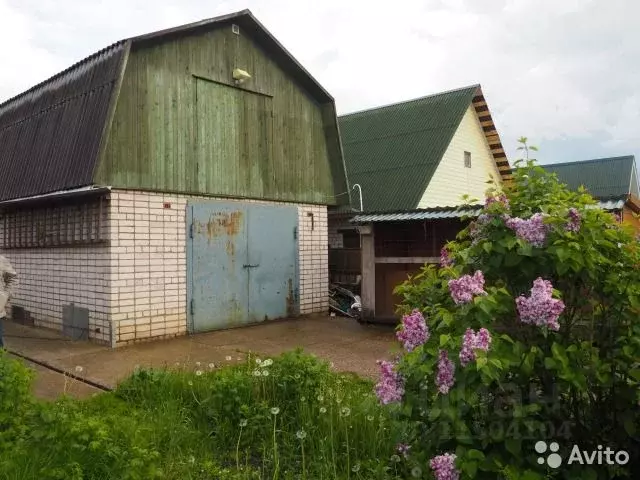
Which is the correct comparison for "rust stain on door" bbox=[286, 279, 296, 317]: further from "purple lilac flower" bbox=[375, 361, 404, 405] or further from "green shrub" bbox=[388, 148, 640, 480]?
"purple lilac flower" bbox=[375, 361, 404, 405]

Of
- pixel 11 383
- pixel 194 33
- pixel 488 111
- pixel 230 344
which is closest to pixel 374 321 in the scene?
pixel 230 344

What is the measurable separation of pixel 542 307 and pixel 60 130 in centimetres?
868

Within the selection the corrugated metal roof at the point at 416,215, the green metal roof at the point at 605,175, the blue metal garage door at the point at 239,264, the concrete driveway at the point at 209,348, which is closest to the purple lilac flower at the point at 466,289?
the concrete driveway at the point at 209,348

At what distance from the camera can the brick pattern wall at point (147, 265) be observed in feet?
26.2

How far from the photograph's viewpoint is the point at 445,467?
2.28 metres

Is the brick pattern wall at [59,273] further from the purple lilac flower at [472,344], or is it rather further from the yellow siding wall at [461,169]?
the yellow siding wall at [461,169]

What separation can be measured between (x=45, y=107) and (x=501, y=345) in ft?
32.1

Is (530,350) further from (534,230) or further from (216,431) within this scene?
(216,431)

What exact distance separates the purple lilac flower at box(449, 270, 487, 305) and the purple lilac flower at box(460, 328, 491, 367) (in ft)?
0.51

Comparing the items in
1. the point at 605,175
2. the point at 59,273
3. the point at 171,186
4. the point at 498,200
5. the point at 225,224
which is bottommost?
the point at 59,273

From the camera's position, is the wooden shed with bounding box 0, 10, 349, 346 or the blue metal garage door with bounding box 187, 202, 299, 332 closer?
the wooden shed with bounding box 0, 10, 349, 346

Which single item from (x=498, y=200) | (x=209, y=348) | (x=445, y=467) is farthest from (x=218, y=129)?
(x=445, y=467)

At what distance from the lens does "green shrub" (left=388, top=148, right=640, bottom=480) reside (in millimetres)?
2271

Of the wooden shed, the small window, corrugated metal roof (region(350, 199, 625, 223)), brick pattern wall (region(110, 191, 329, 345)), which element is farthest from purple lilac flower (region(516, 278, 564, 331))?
the small window
